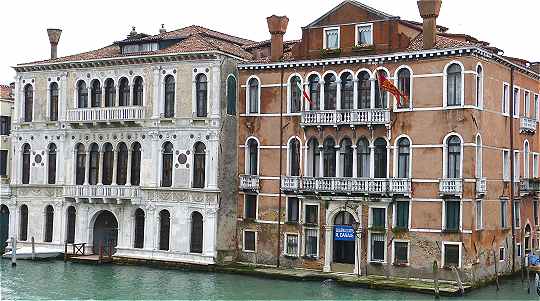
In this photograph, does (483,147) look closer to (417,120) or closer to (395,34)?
(417,120)

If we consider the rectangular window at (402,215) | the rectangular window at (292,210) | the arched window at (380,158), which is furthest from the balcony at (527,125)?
the rectangular window at (292,210)

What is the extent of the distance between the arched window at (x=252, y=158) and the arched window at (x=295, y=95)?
210 cm

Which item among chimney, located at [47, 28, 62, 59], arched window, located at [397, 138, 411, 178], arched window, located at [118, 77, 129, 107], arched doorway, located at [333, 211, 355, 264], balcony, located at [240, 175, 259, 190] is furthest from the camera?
chimney, located at [47, 28, 62, 59]

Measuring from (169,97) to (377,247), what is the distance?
10.2 meters

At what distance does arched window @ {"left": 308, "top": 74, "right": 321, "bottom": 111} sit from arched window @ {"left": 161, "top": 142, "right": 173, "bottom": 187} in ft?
19.7

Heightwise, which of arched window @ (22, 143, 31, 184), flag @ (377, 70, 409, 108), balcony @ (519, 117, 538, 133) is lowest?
arched window @ (22, 143, 31, 184)

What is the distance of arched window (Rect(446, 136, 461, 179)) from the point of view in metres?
28.4

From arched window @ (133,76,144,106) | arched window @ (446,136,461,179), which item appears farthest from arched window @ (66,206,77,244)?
arched window @ (446,136,461,179)

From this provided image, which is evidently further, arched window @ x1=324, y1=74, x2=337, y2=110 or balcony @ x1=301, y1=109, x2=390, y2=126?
arched window @ x1=324, y1=74, x2=337, y2=110

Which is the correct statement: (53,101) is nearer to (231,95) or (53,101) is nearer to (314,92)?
(231,95)

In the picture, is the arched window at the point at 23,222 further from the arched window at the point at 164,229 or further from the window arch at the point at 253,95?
the window arch at the point at 253,95

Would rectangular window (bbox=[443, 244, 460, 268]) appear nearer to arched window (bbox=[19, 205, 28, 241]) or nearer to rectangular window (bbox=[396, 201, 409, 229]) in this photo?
rectangular window (bbox=[396, 201, 409, 229])

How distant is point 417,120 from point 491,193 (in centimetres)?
367

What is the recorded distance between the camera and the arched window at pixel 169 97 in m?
33.7
